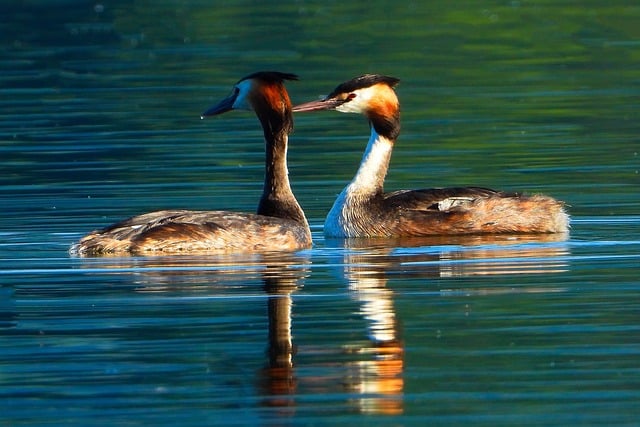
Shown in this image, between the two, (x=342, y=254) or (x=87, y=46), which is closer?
(x=342, y=254)

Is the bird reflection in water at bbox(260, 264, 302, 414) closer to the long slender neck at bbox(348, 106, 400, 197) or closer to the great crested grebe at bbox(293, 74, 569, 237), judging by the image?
the great crested grebe at bbox(293, 74, 569, 237)

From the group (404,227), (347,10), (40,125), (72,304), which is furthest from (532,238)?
(347,10)

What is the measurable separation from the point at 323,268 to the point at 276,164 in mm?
2099

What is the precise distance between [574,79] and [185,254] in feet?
54.5

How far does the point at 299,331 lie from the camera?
11.5 m

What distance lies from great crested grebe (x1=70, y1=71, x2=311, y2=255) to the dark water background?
197 millimetres

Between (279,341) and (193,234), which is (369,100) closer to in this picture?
(193,234)

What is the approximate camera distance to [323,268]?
14445 millimetres

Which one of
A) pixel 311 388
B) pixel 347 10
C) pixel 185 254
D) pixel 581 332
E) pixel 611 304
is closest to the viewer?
A: pixel 311 388

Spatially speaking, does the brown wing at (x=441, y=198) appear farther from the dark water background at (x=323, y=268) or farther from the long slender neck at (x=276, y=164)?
the long slender neck at (x=276, y=164)

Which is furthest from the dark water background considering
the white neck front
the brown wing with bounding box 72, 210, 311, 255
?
the white neck front

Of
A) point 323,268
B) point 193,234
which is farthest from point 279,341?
point 193,234

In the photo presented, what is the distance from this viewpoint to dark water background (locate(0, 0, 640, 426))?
9.80 meters

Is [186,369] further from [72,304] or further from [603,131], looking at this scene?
[603,131]
